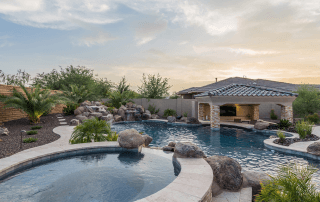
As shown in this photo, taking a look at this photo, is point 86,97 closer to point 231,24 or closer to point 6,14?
point 6,14

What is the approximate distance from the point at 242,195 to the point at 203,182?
1.04 meters

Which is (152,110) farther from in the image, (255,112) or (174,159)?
(174,159)

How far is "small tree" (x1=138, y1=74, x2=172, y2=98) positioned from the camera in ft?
79.8

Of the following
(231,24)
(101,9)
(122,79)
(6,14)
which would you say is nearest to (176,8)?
(231,24)

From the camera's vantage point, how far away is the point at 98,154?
20.0ft

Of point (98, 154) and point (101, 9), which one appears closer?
point (98, 154)

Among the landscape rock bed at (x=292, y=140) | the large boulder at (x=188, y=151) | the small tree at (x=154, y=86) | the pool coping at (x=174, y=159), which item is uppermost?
the small tree at (x=154, y=86)

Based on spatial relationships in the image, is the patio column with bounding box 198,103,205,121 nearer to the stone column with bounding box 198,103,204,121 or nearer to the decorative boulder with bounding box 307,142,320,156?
the stone column with bounding box 198,103,204,121

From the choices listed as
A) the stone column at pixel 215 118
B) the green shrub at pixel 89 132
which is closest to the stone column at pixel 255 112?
the stone column at pixel 215 118

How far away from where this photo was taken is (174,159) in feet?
16.9

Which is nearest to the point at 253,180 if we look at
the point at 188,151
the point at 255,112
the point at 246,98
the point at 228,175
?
the point at 228,175

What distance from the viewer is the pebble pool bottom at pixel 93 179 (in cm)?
343

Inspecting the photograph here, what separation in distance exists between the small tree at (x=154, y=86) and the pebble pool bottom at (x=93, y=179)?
18.7 m

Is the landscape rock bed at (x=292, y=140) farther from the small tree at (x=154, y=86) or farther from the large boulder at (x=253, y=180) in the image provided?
the small tree at (x=154, y=86)
